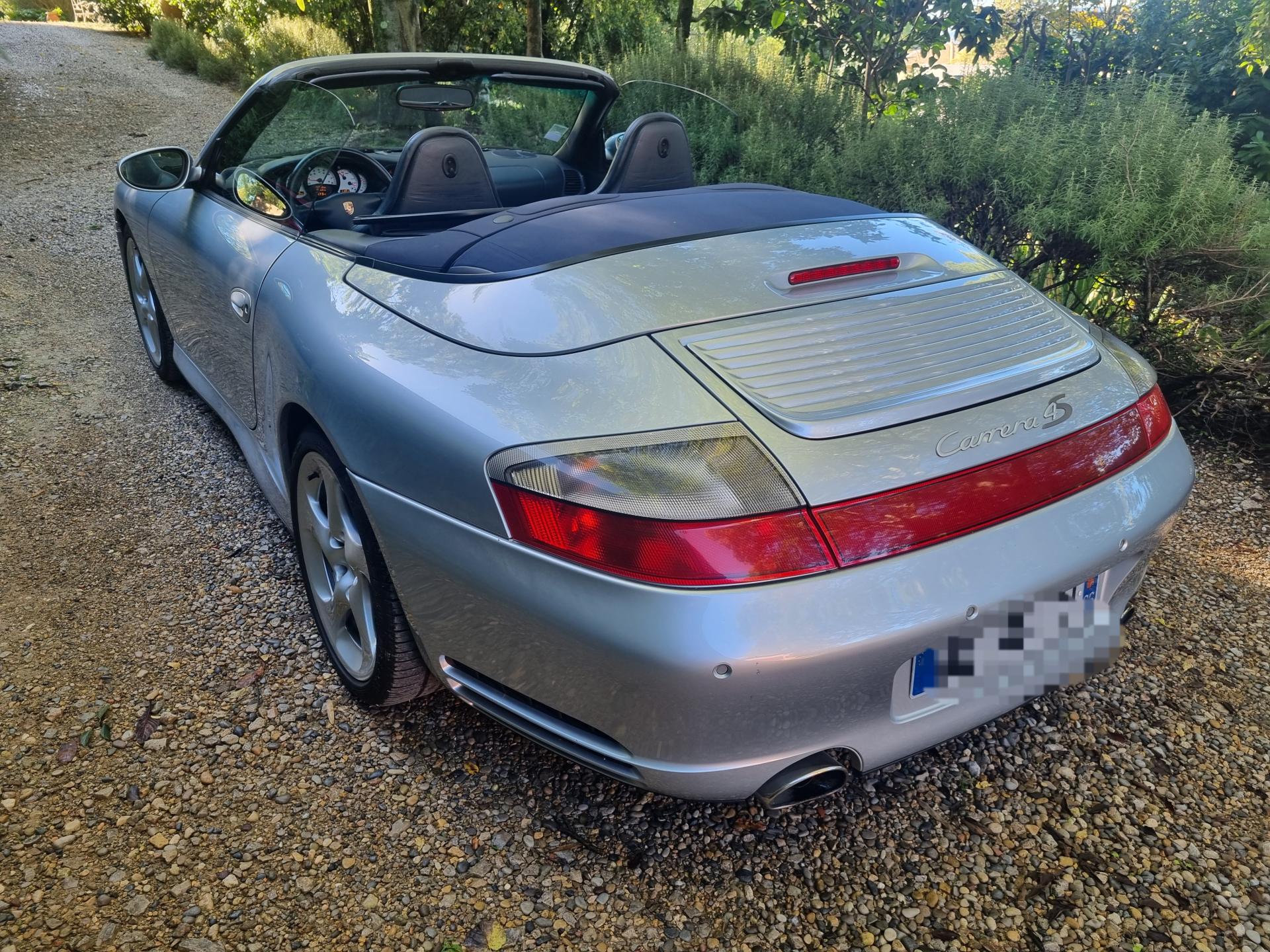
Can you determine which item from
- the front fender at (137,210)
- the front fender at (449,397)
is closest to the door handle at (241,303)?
the front fender at (449,397)

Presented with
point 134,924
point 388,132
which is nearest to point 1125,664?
point 134,924

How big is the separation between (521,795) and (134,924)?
0.81 m

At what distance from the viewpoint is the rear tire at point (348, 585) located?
207cm

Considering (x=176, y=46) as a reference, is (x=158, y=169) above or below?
above

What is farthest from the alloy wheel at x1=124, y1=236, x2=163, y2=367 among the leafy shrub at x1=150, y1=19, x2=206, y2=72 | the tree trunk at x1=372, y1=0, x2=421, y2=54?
the leafy shrub at x1=150, y1=19, x2=206, y2=72

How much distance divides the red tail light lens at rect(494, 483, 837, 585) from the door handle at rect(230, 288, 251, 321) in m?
1.58

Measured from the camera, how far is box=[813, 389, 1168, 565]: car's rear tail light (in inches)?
62.6

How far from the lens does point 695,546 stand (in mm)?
1540

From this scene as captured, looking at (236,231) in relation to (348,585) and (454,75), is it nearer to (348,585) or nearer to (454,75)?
(454,75)

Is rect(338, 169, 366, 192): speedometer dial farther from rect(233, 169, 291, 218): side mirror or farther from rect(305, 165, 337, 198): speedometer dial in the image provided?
rect(233, 169, 291, 218): side mirror

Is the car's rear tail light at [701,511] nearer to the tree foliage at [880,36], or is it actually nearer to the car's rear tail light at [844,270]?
the car's rear tail light at [844,270]

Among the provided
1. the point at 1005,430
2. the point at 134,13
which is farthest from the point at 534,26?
the point at 134,13

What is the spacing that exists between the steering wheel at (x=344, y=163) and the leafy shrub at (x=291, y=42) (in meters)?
10.5

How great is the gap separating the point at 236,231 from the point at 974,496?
2474mm
